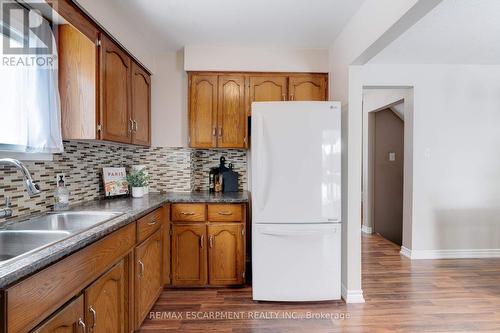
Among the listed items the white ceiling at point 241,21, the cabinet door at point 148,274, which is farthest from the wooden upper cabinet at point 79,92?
the cabinet door at point 148,274

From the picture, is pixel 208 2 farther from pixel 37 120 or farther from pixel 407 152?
pixel 407 152

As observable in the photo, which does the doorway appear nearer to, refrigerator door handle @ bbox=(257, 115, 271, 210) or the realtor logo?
refrigerator door handle @ bbox=(257, 115, 271, 210)

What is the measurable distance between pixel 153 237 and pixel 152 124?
1.28 metres

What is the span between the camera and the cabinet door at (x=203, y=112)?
110 inches

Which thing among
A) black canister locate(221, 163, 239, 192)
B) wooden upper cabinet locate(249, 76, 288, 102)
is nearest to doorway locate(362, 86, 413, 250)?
wooden upper cabinet locate(249, 76, 288, 102)

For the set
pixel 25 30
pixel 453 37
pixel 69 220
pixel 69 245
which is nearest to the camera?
pixel 69 245

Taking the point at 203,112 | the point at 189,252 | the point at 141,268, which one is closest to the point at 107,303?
the point at 141,268

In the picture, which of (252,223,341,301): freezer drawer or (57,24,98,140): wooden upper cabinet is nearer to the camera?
(57,24,98,140): wooden upper cabinet

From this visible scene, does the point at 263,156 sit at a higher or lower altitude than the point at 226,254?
higher

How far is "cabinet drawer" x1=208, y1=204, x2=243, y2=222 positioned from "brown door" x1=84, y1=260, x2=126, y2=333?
3.20 ft

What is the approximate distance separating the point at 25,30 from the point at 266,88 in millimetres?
1872

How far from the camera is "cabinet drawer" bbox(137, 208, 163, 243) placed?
1876 millimetres

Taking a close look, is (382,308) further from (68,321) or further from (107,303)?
(68,321)

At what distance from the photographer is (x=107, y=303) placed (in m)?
1.44
